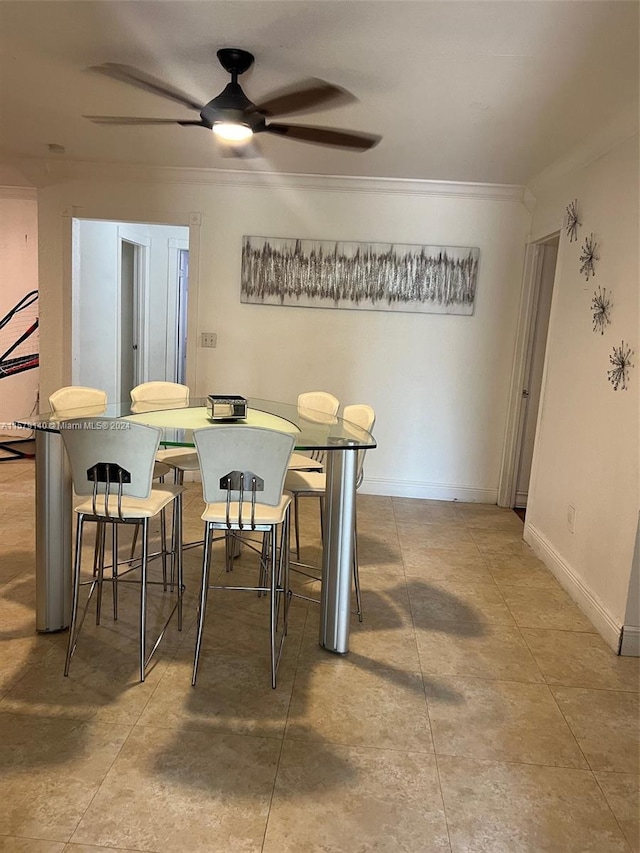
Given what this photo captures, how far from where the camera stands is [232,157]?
14.6 feet

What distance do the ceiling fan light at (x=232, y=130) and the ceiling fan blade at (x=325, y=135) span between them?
152 millimetres

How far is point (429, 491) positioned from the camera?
524cm

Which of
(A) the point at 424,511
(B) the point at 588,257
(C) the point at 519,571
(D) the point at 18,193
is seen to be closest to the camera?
(B) the point at 588,257

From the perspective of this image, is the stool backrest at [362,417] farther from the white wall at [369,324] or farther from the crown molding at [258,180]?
the crown molding at [258,180]

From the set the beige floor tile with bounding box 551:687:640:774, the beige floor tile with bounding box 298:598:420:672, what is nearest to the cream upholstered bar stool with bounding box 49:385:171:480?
the beige floor tile with bounding box 298:598:420:672

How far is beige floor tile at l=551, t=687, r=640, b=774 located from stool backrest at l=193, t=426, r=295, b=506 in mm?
1401

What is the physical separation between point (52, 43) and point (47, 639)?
2.60 meters

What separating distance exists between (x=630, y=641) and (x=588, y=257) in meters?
2.05

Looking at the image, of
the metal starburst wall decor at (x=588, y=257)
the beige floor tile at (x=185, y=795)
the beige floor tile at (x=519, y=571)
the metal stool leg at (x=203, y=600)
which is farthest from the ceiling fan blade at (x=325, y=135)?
the beige floor tile at (x=519, y=571)

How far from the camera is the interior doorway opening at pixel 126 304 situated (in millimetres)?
5530

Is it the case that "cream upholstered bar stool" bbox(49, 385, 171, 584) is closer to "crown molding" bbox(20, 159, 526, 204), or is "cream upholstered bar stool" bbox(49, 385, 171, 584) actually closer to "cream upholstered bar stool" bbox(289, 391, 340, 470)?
"cream upholstered bar stool" bbox(289, 391, 340, 470)

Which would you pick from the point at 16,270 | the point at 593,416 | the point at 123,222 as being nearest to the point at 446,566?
the point at 593,416

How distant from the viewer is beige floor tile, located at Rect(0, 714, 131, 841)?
174 cm

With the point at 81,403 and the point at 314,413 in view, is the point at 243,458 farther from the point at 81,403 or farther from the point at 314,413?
the point at 81,403
